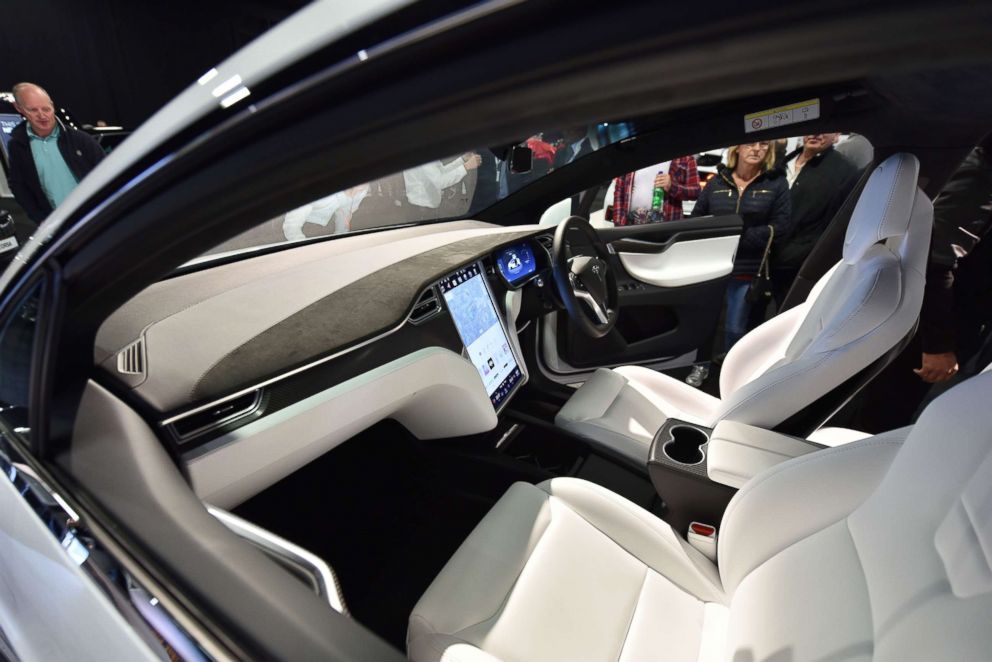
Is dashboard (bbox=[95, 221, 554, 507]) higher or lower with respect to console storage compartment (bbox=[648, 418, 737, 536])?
higher

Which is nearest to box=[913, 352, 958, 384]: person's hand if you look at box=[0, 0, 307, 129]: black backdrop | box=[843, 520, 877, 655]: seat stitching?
box=[843, 520, 877, 655]: seat stitching

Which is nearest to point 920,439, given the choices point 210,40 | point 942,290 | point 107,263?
point 107,263

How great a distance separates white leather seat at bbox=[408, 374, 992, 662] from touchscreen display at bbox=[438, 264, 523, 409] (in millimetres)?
555

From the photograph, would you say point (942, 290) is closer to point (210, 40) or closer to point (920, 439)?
point (920, 439)

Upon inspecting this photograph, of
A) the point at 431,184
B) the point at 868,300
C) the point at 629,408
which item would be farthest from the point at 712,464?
the point at 431,184

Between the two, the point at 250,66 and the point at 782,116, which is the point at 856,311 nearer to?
the point at 782,116

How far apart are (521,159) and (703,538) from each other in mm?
1487

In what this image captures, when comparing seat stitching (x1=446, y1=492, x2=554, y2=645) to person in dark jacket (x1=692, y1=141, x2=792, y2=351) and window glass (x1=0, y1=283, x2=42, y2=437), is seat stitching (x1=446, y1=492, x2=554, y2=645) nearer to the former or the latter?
window glass (x1=0, y1=283, x2=42, y2=437)

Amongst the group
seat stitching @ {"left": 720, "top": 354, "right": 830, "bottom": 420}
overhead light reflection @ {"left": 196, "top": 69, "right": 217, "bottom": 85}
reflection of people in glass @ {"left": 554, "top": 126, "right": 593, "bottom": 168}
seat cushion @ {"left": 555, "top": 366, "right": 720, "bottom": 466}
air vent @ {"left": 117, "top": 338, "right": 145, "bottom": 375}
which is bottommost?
seat cushion @ {"left": 555, "top": 366, "right": 720, "bottom": 466}

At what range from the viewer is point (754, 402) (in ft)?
4.11

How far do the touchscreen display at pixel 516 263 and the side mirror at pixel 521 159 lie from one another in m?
0.38

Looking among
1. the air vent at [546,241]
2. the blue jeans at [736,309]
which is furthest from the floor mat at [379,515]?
the blue jeans at [736,309]

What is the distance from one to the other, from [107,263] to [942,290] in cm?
238

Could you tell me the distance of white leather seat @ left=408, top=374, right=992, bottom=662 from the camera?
1.76 ft
